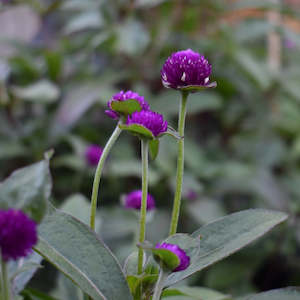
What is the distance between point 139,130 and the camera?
16.6 inches

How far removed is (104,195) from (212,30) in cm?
90

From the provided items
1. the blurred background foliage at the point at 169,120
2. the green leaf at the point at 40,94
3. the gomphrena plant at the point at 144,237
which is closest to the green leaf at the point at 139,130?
the gomphrena plant at the point at 144,237

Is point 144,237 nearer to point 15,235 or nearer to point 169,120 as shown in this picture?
point 15,235

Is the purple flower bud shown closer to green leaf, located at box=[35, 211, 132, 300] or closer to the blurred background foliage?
green leaf, located at box=[35, 211, 132, 300]

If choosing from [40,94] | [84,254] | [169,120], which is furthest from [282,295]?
[169,120]

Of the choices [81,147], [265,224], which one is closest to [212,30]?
[81,147]

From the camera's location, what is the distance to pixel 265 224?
46 cm

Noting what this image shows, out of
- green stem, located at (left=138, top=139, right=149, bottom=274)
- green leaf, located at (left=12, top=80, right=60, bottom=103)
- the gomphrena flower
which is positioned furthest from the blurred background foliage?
the gomphrena flower

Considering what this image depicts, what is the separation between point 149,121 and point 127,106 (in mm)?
36

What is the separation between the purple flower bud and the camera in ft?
1.49

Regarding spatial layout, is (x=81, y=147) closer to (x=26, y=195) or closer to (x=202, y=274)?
(x=202, y=274)

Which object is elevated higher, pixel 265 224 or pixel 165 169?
pixel 265 224

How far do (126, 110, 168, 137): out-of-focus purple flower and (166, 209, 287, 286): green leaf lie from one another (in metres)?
0.11

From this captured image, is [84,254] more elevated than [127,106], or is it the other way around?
[127,106]
